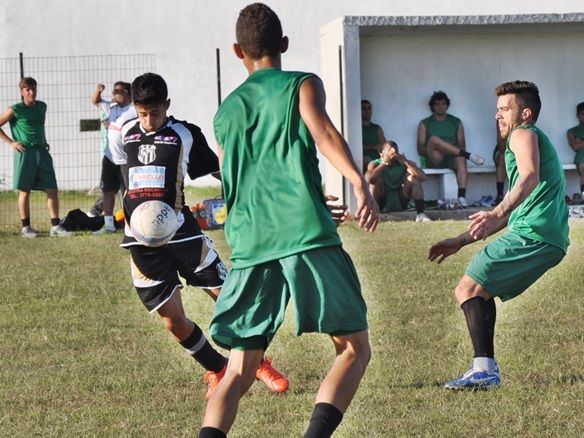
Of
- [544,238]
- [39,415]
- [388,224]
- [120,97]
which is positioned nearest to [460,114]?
[388,224]

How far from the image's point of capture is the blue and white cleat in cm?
638

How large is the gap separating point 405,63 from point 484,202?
7.84 ft

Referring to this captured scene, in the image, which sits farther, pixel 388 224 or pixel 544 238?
pixel 388 224

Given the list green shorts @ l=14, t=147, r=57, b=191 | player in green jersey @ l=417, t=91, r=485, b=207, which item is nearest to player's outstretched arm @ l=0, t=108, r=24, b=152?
green shorts @ l=14, t=147, r=57, b=191

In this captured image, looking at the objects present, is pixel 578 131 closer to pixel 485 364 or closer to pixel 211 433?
pixel 485 364

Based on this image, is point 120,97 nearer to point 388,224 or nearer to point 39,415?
point 388,224

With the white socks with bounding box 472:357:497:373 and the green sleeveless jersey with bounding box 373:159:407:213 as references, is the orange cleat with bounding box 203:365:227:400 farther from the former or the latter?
the green sleeveless jersey with bounding box 373:159:407:213

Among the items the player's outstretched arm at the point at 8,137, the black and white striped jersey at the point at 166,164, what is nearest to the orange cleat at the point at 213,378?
the black and white striped jersey at the point at 166,164

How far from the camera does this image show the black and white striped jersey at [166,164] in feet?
21.6

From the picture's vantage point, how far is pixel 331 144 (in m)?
4.57

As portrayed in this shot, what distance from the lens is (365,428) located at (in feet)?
18.5

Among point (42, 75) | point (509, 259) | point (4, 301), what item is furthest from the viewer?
point (42, 75)

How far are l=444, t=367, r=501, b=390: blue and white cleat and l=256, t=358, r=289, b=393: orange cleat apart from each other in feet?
2.87

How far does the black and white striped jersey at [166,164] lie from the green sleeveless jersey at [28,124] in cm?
922
